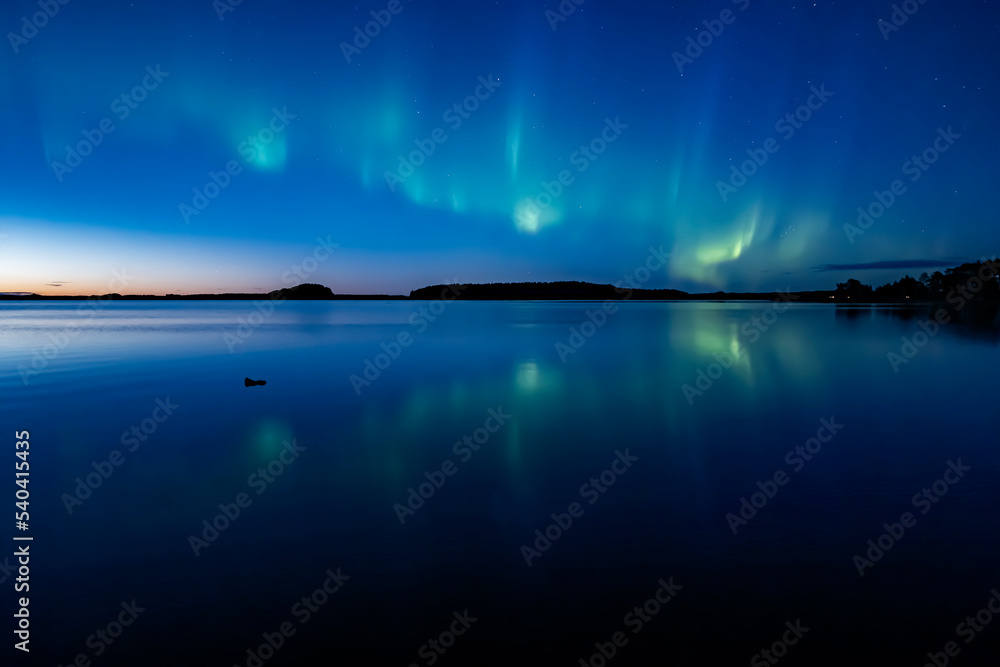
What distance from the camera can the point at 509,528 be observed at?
8.61 meters

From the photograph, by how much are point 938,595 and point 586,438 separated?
335 inches

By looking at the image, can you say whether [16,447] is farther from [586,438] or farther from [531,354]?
[531,354]

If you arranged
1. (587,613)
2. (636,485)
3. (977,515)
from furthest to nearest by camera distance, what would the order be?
(636,485)
(977,515)
(587,613)

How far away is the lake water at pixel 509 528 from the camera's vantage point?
19.2 feet

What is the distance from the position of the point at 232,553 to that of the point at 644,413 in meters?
13.2

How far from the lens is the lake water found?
5.86 metres

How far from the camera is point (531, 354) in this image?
120ft

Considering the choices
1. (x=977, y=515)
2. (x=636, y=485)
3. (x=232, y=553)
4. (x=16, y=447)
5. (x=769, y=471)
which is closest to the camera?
(x=232, y=553)

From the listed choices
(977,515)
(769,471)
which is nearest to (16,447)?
(769,471)

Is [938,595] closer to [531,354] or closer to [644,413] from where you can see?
[644,413]

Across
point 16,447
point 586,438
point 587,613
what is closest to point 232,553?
point 587,613

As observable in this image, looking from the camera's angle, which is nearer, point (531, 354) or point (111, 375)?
point (111, 375)

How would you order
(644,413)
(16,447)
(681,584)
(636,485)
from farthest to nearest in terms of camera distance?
(644,413), (16,447), (636,485), (681,584)

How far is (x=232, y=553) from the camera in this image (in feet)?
25.6
